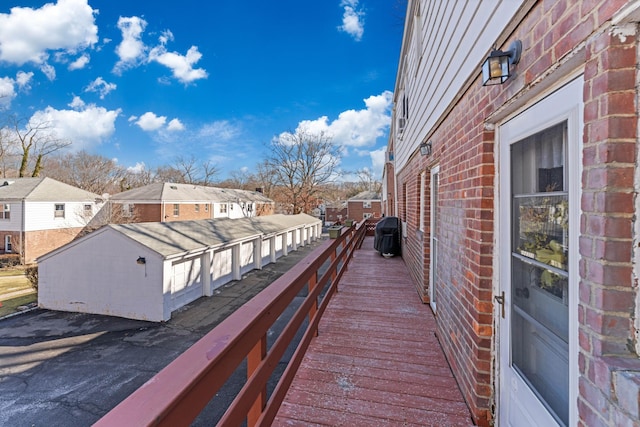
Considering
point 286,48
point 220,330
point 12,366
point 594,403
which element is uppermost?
point 286,48

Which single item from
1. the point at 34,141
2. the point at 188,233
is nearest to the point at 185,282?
the point at 188,233

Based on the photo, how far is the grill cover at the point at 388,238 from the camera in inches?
332

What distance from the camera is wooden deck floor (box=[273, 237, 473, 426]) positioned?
2150 mm

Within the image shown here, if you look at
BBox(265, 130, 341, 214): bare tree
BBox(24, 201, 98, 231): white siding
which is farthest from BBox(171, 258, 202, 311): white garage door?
BBox(265, 130, 341, 214): bare tree

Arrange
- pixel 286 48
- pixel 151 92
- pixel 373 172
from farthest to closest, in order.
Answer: pixel 373 172 → pixel 151 92 → pixel 286 48

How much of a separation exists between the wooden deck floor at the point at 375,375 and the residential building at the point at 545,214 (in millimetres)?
250

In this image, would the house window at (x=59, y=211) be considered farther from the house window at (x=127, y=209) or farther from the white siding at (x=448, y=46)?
the white siding at (x=448, y=46)

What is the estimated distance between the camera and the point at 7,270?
1731 cm

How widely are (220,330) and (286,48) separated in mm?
21353

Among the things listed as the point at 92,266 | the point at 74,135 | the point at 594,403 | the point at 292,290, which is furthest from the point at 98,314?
the point at 74,135

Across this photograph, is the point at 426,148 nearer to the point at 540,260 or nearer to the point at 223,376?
the point at 540,260

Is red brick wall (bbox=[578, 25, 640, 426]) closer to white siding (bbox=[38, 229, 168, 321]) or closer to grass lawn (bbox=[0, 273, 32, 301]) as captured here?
white siding (bbox=[38, 229, 168, 321])

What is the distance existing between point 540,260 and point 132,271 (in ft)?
37.8

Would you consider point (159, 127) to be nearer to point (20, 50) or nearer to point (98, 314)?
point (20, 50)
